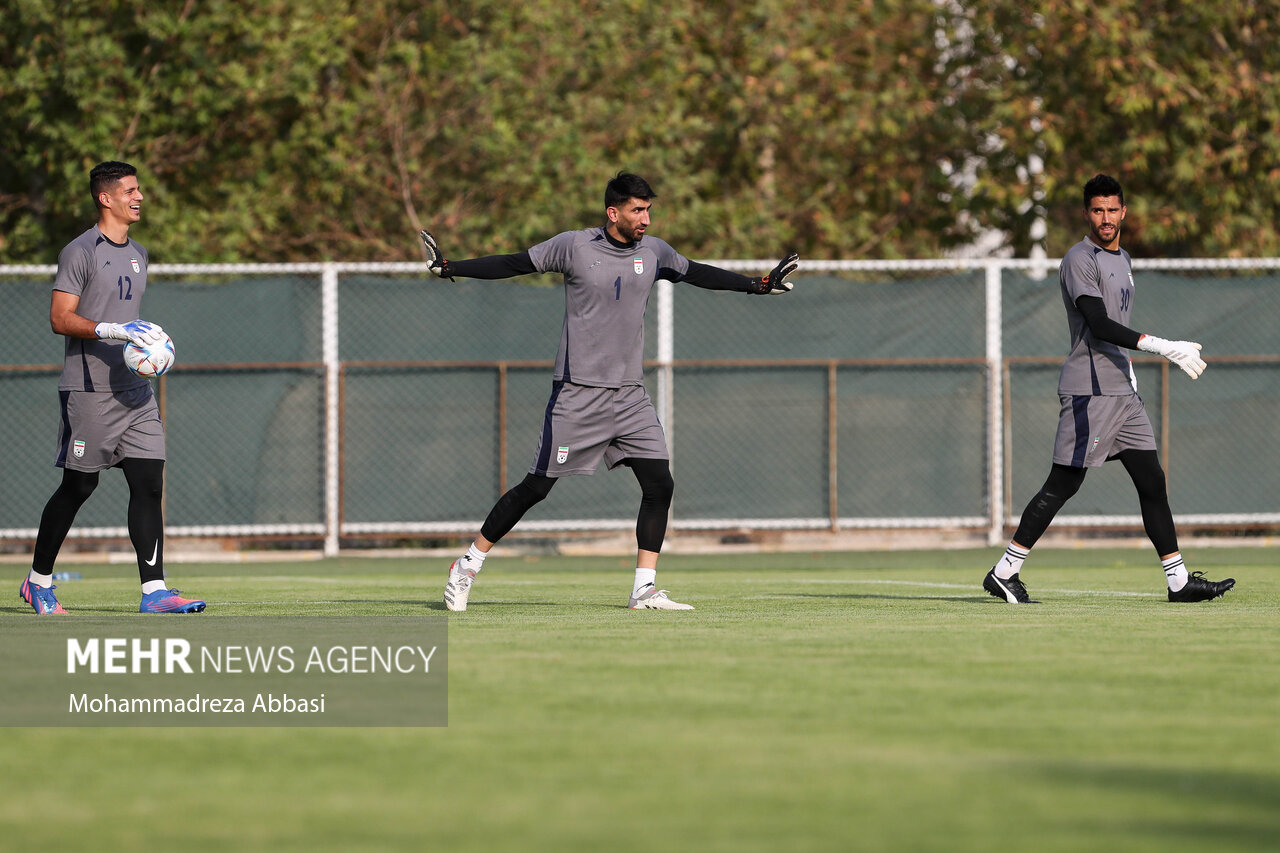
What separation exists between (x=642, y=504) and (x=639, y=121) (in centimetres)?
1394

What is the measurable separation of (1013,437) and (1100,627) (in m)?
8.32

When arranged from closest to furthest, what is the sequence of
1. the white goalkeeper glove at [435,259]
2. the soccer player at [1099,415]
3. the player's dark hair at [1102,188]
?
1. the white goalkeeper glove at [435,259]
2. the player's dark hair at [1102,188]
3. the soccer player at [1099,415]

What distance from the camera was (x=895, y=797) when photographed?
4.38 m

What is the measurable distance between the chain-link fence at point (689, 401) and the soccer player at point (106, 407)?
6.16 metres

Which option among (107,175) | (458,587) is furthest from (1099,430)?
(107,175)

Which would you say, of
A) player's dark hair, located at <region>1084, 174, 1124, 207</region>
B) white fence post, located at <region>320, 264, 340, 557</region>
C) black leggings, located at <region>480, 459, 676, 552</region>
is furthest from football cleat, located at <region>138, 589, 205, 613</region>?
white fence post, located at <region>320, 264, 340, 557</region>

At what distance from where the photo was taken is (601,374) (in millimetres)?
9297

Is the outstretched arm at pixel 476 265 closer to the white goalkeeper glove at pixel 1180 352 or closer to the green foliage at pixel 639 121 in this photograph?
the white goalkeeper glove at pixel 1180 352

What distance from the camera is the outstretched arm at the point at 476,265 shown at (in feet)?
29.3

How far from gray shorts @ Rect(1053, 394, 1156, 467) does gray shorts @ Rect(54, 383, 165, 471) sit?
Answer: 483cm

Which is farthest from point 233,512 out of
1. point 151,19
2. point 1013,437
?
point 1013,437

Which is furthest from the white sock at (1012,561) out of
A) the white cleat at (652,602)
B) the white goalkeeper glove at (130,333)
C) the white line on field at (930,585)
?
the white goalkeeper glove at (130,333)

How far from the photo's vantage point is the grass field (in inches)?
160

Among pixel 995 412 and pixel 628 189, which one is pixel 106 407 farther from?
pixel 995 412
